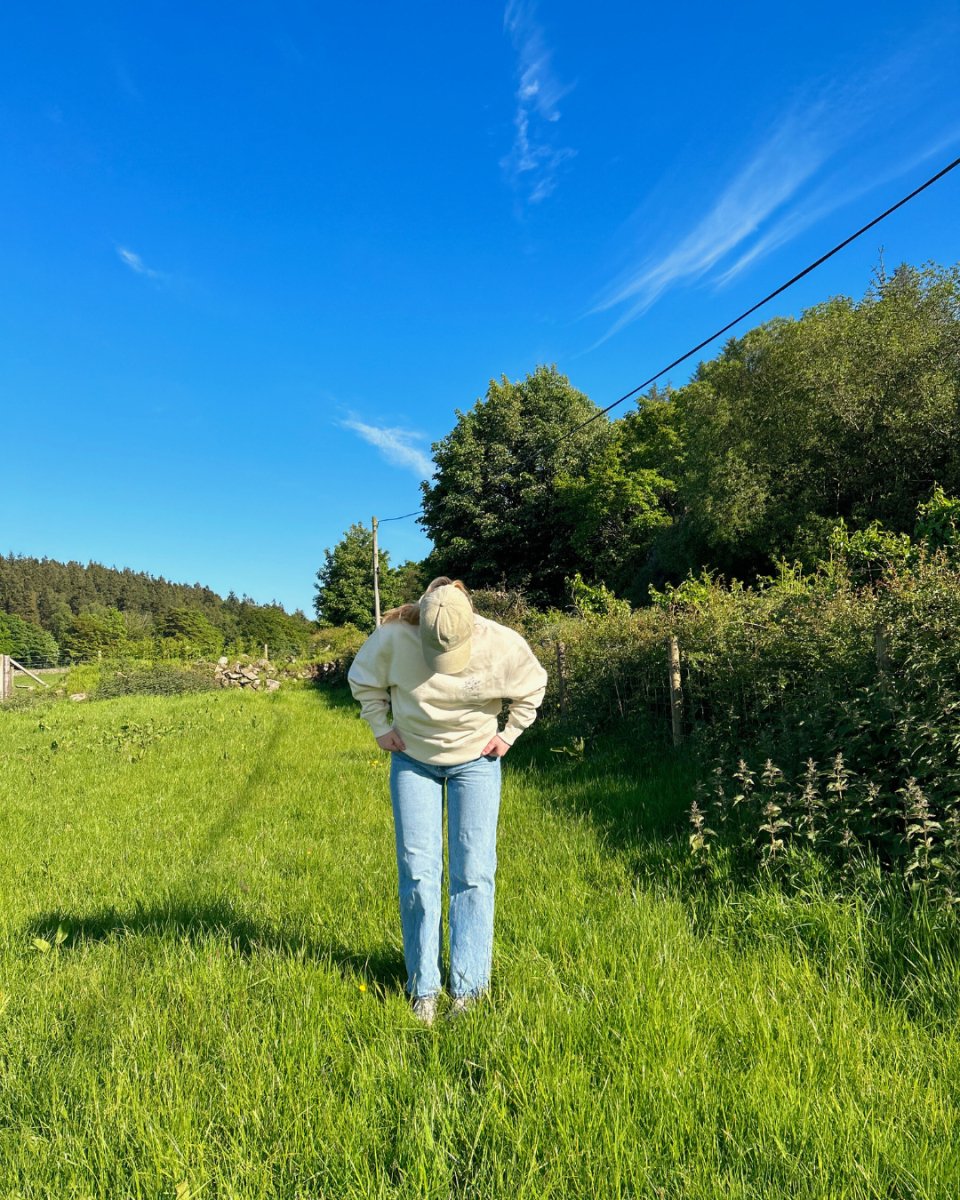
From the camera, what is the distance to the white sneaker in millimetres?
2406

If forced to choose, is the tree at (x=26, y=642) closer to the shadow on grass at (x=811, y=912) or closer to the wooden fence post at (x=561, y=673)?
the wooden fence post at (x=561, y=673)

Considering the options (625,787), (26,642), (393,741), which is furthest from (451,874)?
(26,642)

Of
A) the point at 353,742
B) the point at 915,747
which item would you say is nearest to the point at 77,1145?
the point at 915,747

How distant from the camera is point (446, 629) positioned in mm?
2443

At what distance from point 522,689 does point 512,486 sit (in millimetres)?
28001

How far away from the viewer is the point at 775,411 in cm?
2288

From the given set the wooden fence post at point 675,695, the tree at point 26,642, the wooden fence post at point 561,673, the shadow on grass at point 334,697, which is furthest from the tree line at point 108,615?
the wooden fence post at point 675,695

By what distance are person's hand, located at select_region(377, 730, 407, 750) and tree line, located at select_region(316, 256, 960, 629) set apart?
12.9 metres

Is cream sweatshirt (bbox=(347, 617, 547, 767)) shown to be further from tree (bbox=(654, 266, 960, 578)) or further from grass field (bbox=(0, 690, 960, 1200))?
tree (bbox=(654, 266, 960, 578))

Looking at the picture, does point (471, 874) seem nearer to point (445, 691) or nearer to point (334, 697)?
point (445, 691)

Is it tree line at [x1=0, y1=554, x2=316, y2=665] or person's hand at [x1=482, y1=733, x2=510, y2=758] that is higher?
tree line at [x1=0, y1=554, x2=316, y2=665]

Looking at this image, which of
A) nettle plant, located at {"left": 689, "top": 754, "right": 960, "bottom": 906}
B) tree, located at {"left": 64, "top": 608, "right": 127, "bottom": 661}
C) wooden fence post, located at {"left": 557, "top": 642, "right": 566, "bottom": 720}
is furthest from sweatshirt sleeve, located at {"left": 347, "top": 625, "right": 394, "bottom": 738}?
tree, located at {"left": 64, "top": 608, "right": 127, "bottom": 661}

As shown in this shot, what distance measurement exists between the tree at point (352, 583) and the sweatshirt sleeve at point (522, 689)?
44.1 meters

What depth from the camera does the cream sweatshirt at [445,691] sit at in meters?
2.53
